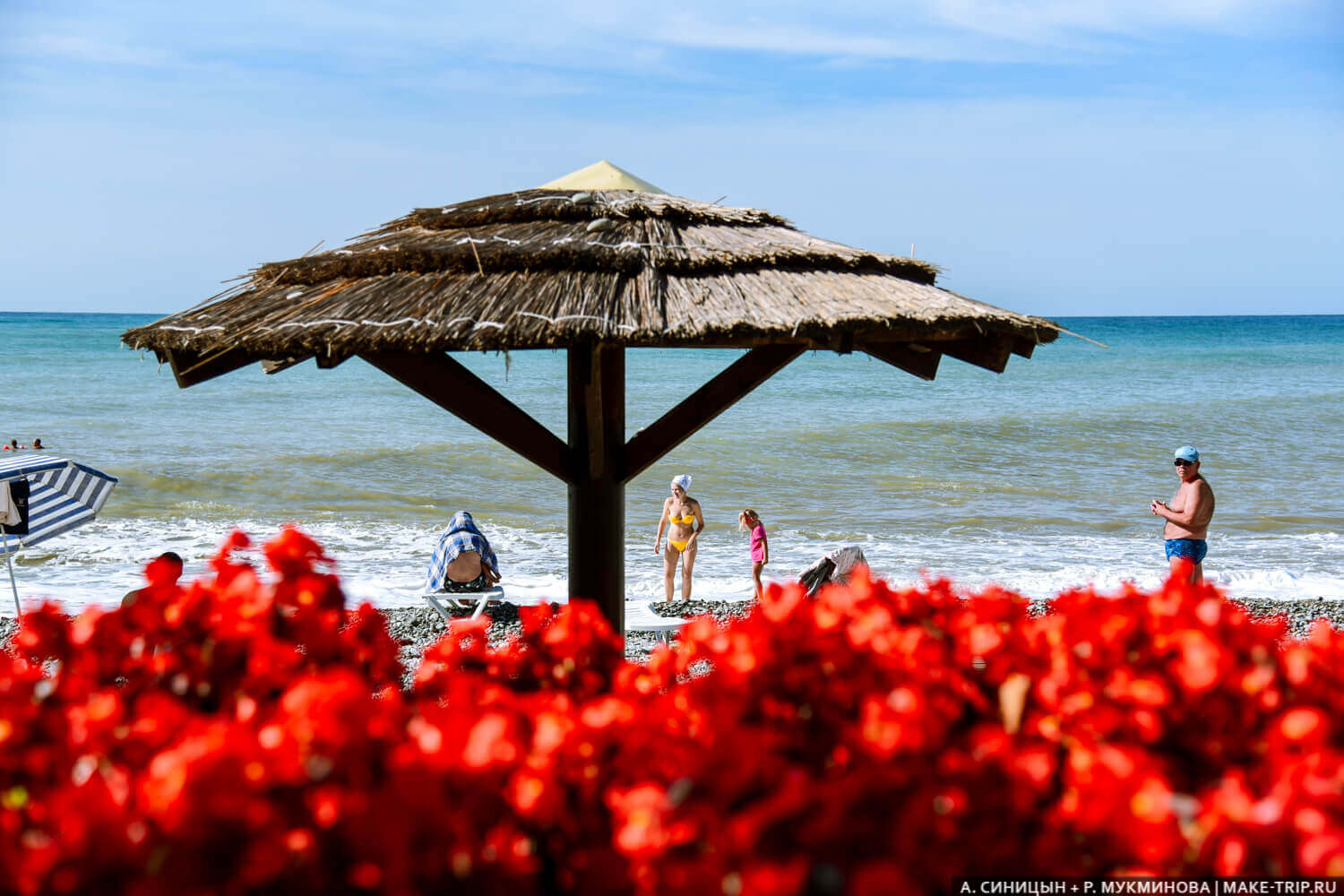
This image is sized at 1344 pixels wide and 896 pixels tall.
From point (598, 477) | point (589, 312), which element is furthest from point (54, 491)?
point (589, 312)

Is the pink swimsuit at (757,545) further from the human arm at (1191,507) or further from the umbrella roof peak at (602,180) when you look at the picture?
the umbrella roof peak at (602,180)

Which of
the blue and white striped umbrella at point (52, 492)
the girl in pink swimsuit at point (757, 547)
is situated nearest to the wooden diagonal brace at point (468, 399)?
the blue and white striped umbrella at point (52, 492)

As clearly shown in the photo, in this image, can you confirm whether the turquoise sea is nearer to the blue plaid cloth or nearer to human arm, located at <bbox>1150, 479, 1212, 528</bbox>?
the blue plaid cloth

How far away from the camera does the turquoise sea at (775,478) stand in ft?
36.3

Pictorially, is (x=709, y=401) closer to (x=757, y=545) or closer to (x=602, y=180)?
(x=602, y=180)

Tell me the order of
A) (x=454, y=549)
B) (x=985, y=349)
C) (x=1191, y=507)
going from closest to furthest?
1. (x=985, y=349)
2. (x=1191, y=507)
3. (x=454, y=549)

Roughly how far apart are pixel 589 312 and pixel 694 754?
5.83ft

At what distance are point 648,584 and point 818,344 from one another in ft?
22.7

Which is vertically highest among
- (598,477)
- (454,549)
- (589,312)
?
(589,312)

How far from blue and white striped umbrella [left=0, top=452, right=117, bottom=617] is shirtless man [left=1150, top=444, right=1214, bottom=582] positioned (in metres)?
7.97

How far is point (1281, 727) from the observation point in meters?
1.80

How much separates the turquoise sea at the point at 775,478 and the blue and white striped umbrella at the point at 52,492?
2.33 meters

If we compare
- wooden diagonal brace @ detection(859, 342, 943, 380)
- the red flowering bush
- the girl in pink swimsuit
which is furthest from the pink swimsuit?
the red flowering bush

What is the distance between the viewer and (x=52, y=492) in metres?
6.89
